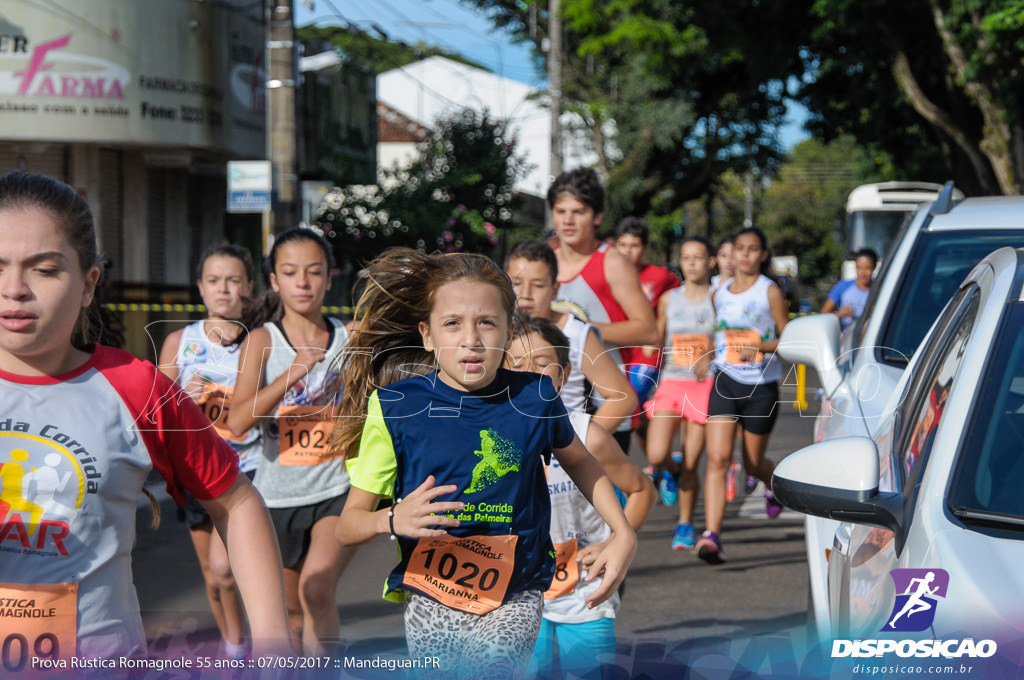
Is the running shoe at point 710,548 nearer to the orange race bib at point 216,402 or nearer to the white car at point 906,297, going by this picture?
the white car at point 906,297

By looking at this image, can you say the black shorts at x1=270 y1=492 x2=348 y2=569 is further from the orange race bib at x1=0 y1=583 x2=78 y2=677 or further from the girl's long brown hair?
the orange race bib at x1=0 y1=583 x2=78 y2=677

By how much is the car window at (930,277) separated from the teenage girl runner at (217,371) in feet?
8.63

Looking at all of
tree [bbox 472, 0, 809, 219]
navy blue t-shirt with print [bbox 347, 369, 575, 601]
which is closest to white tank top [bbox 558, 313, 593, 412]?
navy blue t-shirt with print [bbox 347, 369, 575, 601]

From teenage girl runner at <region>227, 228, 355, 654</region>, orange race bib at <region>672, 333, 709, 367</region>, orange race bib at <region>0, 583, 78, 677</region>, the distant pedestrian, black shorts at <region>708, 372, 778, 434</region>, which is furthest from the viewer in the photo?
the distant pedestrian

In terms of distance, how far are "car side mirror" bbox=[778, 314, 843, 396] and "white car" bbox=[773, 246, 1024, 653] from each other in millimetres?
1906

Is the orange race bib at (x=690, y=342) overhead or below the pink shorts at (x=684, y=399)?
overhead

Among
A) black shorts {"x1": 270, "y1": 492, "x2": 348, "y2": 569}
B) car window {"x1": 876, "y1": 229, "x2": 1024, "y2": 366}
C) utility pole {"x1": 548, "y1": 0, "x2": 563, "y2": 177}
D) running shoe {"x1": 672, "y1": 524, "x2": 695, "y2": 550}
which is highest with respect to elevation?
utility pole {"x1": 548, "y1": 0, "x2": 563, "y2": 177}

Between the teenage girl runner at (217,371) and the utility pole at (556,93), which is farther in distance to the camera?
the utility pole at (556,93)

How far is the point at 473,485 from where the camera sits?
298 cm

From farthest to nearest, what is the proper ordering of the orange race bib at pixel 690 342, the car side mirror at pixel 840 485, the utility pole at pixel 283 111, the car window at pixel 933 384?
the utility pole at pixel 283 111, the orange race bib at pixel 690 342, the car window at pixel 933 384, the car side mirror at pixel 840 485

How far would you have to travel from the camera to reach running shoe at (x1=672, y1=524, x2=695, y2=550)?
7691 millimetres

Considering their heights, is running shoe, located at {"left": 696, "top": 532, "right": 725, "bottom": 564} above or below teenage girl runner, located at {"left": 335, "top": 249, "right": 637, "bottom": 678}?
below

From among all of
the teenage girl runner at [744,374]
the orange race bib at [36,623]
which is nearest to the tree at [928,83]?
the teenage girl runner at [744,374]

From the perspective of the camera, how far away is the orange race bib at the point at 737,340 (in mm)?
7628
